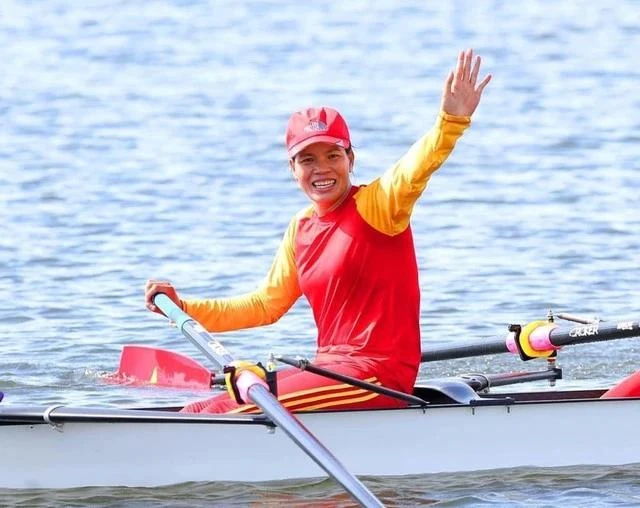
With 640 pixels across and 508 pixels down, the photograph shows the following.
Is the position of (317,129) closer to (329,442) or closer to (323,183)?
(323,183)

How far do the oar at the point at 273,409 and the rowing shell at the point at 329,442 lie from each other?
0.31 meters

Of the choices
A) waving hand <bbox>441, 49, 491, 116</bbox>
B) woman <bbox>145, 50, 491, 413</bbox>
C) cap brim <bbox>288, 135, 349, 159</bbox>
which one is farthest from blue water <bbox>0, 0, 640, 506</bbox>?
waving hand <bbox>441, 49, 491, 116</bbox>

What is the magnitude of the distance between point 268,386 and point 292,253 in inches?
34.7

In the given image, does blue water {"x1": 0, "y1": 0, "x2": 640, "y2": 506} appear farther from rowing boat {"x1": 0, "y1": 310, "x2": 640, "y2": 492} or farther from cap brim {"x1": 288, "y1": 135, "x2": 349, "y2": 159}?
cap brim {"x1": 288, "y1": 135, "x2": 349, "y2": 159}

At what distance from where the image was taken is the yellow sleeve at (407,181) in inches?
263

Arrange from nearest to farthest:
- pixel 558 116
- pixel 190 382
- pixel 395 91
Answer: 1. pixel 190 382
2. pixel 558 116
3. pixel 395 91

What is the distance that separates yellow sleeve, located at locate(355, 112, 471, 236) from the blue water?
4.04 feet

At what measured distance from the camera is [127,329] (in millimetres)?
11055

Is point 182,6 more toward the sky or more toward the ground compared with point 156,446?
more toward the sky

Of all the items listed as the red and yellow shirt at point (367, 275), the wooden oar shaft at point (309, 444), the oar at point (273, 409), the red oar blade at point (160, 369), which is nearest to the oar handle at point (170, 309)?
the oar at point (273, 409)

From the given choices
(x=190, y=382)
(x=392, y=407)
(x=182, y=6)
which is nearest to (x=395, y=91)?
(x=182, y=6)

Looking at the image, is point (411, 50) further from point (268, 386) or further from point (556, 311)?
point (268, 386)

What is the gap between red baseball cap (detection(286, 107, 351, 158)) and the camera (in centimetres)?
710

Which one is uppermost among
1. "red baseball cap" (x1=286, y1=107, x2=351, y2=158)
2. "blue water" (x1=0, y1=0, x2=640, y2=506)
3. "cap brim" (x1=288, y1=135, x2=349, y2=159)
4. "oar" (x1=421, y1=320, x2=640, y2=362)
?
"blue water" (x1=0, y1=0, x2=640, y2=506)
